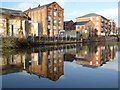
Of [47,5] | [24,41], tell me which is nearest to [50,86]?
[24,41]

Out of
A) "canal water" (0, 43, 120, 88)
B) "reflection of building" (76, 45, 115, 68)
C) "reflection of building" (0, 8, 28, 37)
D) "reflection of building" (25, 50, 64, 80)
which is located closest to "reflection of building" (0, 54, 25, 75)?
"canal water" (0, 43, 120, 88)

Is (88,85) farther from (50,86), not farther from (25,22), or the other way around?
(25,22)

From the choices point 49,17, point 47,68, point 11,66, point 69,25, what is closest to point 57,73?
point 47,68

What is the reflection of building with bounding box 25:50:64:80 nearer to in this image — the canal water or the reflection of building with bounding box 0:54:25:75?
the canal water

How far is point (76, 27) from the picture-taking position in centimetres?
8038

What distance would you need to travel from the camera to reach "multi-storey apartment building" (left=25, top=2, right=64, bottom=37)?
189ft

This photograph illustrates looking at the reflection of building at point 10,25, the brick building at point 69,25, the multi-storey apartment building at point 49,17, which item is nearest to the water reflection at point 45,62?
the reflection of building at point 10,25

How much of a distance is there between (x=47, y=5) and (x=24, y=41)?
1140 inches

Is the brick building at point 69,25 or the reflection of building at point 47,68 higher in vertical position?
the brick building at point 69,25

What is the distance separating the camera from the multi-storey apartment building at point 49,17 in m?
57.5

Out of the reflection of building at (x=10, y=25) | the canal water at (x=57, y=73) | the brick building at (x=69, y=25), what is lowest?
the canal water at (x=57, y=73)

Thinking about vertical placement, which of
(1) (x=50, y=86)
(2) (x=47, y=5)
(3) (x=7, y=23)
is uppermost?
(2) (x=47, y=5)

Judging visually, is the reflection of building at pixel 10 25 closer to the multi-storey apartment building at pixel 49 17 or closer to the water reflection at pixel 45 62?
the multi-storey apartment building at pixel 49 17

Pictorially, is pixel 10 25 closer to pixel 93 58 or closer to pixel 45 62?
pixel 93 58
